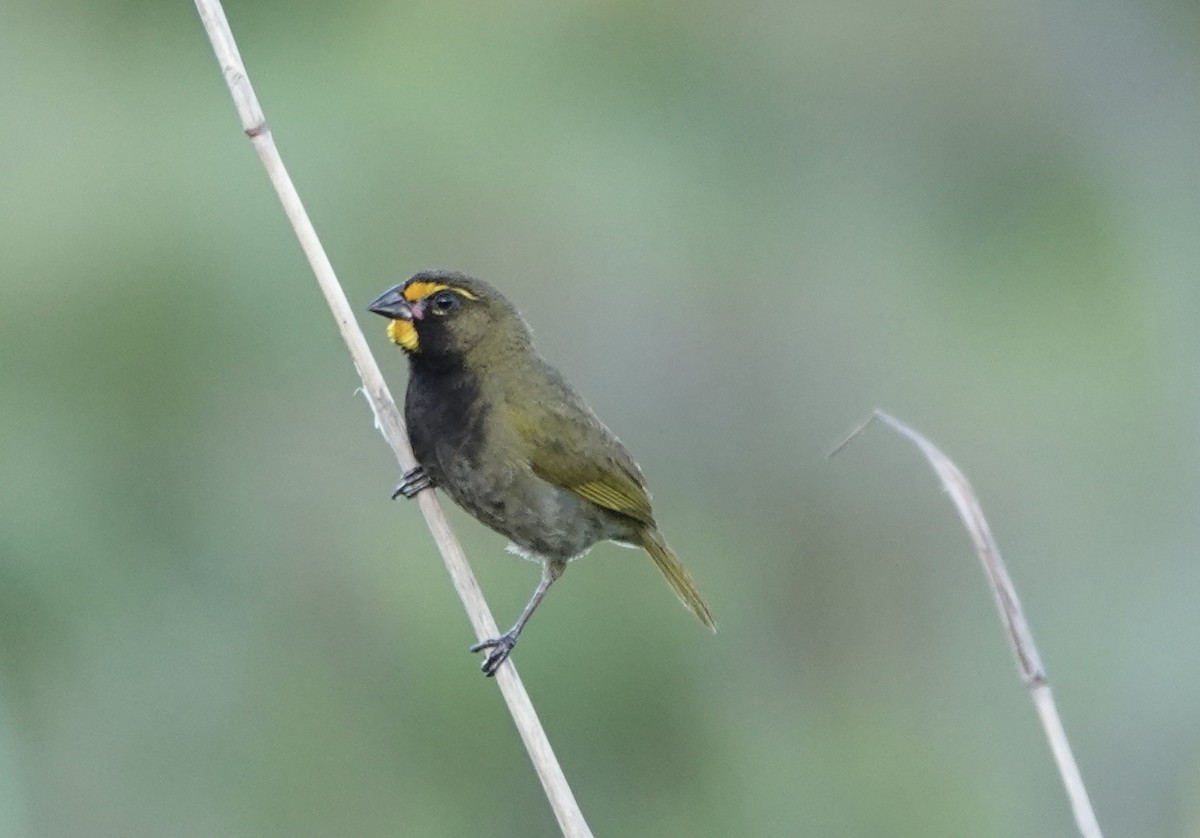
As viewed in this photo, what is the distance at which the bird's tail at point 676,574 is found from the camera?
5.04 m

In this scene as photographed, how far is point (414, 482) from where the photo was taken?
466 centimetres

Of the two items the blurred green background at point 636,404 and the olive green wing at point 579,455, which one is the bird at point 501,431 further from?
the blurred green background at point 636,404

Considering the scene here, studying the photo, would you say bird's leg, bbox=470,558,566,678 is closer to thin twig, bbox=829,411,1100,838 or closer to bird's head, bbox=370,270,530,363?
bird's head, bbox=370,270,530,363

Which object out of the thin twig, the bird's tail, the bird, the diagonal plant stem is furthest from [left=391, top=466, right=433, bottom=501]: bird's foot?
the thin twig

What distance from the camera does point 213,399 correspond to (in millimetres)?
7523

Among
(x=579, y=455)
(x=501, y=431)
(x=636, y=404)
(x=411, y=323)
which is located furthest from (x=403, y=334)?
(x=636, y=404)

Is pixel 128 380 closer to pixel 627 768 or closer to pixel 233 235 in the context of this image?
pixel 233 235

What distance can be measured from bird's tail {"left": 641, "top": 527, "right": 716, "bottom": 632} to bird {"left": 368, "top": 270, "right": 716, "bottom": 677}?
11mm

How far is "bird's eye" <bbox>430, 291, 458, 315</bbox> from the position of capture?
15.4 ft

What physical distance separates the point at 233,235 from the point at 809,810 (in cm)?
367

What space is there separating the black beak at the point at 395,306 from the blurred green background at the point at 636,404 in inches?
92.8

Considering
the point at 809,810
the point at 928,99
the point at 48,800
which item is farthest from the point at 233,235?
the point at 928,99

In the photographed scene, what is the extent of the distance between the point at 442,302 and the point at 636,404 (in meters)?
3.40

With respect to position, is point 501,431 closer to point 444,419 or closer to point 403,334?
point 444,419
